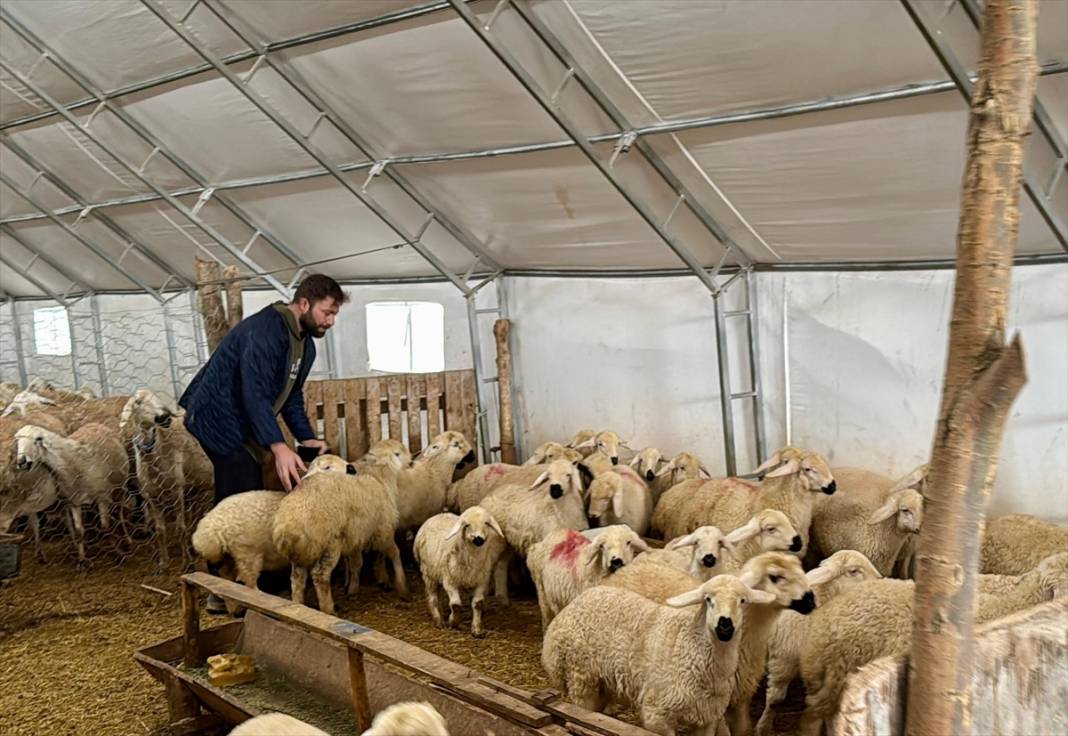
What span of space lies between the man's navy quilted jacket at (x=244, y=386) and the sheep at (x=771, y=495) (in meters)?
2.74

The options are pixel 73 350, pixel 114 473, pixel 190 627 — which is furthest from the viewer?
pixel 73 350

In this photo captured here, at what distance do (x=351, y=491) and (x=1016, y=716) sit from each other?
481cm

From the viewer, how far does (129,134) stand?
10.4 meters

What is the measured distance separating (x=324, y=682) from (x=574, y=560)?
1424 millimetres

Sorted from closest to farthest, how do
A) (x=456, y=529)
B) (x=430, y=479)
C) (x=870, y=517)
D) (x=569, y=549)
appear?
(x=569, y=549)
(x=870, y=517)
(x=456, y=529)
(x=430, y=479)

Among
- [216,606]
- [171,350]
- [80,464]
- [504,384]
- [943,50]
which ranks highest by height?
[943,50]

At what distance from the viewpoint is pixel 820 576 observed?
14.3 ft

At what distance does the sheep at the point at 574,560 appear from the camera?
4.99 metres

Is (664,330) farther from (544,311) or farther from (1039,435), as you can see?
(1039,435)

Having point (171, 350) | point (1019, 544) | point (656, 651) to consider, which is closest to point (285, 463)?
point (656, 651)

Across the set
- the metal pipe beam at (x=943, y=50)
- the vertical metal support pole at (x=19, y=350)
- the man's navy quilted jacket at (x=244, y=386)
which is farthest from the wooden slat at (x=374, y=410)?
the vertical metal support pole at (x=19, y=350)

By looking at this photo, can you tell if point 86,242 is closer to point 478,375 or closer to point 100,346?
point 100,346

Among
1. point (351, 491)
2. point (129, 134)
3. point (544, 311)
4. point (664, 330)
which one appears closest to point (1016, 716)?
point (351, 491)

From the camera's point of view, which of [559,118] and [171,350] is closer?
[559,118]
